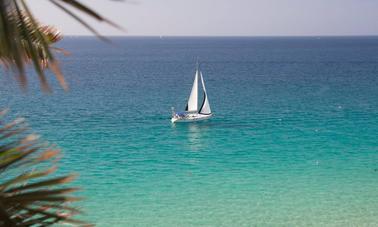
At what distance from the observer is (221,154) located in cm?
3322

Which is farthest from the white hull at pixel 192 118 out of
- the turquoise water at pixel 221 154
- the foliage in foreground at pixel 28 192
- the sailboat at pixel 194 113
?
the foliage in foreground at pixel 28 192

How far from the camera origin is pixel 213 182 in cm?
2736

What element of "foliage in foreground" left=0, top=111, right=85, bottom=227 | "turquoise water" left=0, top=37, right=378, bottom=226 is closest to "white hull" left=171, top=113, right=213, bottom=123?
"turquoise water" left=0, top=37, right=378, bottom=226

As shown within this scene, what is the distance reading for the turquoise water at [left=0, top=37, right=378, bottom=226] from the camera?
22.9 meters

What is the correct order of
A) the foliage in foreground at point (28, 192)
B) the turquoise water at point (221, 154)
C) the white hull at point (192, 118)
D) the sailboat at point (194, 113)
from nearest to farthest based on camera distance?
the foliage in foreground at point (28, 192) → the turquoise water at point (221, 154) → the white hull at point (192, 118) → the sailboat at point (194, 113)

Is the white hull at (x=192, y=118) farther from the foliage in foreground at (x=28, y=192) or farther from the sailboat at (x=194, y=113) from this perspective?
the foliage in foreground at (x=28, y=192)

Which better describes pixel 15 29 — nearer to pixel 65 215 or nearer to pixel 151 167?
pixel 65 215

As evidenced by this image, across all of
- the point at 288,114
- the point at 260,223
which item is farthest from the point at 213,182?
the point at 288,114

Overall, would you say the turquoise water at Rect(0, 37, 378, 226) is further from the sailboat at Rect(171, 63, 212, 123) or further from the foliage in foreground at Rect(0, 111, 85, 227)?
the foliage in foreground at Rect(0, 111, 85, 227)

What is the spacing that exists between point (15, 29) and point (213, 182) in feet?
85.0

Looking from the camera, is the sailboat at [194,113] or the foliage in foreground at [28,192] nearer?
the foliage in foreground at [28,192]

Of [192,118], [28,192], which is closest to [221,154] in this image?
[192,118]

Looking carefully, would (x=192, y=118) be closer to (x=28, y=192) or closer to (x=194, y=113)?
(x=194, y=113)

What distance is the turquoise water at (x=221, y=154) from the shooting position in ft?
75.2
